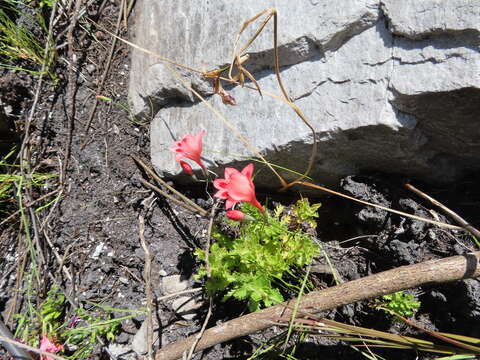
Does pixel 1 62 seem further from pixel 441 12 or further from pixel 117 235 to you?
pixel 441 12

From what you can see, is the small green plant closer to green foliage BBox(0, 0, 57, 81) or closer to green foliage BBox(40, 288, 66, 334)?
green foliage BBox(40, 288, 66, 334)

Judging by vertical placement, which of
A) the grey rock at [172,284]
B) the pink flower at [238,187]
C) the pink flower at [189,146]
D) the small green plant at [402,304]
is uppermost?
the pink flower at [189,146]

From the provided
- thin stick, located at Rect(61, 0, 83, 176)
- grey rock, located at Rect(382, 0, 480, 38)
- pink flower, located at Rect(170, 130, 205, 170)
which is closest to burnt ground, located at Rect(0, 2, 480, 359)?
thin stick, located at Rect(61, 0, 83, 176)

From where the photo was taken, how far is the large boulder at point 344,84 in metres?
1.44

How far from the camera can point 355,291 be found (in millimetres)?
1564

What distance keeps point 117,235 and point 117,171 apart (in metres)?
0.42

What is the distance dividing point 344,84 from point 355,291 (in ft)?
3.01

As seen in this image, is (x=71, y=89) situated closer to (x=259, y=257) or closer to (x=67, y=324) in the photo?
(x=67, y=324)

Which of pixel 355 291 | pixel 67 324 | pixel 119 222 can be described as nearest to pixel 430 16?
pixel 355 291

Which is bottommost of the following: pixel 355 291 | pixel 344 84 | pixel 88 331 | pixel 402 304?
pixel 88 331

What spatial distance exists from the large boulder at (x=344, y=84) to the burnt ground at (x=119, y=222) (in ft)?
0.74

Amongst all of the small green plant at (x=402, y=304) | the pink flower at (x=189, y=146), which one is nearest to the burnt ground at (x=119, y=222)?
the small green plant at (x=402, y=304)

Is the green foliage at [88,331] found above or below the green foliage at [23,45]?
below

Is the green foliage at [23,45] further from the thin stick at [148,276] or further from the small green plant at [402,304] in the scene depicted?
the small green plant at [402,304]
